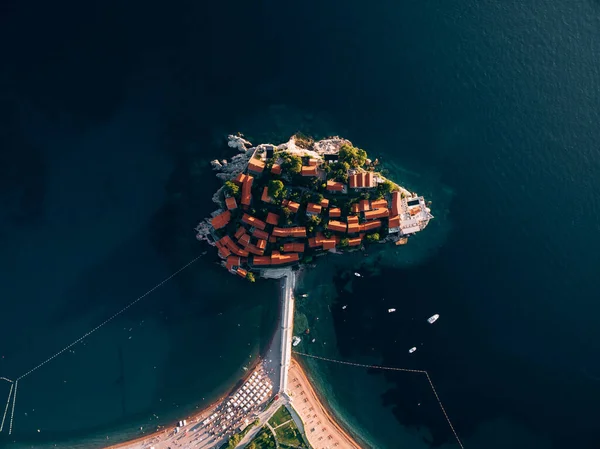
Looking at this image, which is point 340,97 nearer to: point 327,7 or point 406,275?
point 327,7

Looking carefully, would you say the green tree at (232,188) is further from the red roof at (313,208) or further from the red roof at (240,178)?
the red roof at (313,208)

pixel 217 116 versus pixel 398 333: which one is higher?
pixel 217 116

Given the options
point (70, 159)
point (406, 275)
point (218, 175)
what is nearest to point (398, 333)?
point (406, 275)

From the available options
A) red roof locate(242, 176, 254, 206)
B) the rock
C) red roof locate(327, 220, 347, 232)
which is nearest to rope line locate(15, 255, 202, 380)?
red roof locate(242, 176, 254, 206)

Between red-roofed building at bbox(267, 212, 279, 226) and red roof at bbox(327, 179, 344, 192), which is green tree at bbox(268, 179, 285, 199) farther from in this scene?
red roof at bbox(327, 179, 344, 192)

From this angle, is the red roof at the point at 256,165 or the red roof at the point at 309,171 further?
the red roof at the point at 256,165

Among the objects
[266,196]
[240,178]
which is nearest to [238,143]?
[240,178]

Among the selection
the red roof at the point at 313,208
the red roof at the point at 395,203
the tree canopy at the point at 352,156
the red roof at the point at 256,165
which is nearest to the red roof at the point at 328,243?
the red roof at the point at 313,208
